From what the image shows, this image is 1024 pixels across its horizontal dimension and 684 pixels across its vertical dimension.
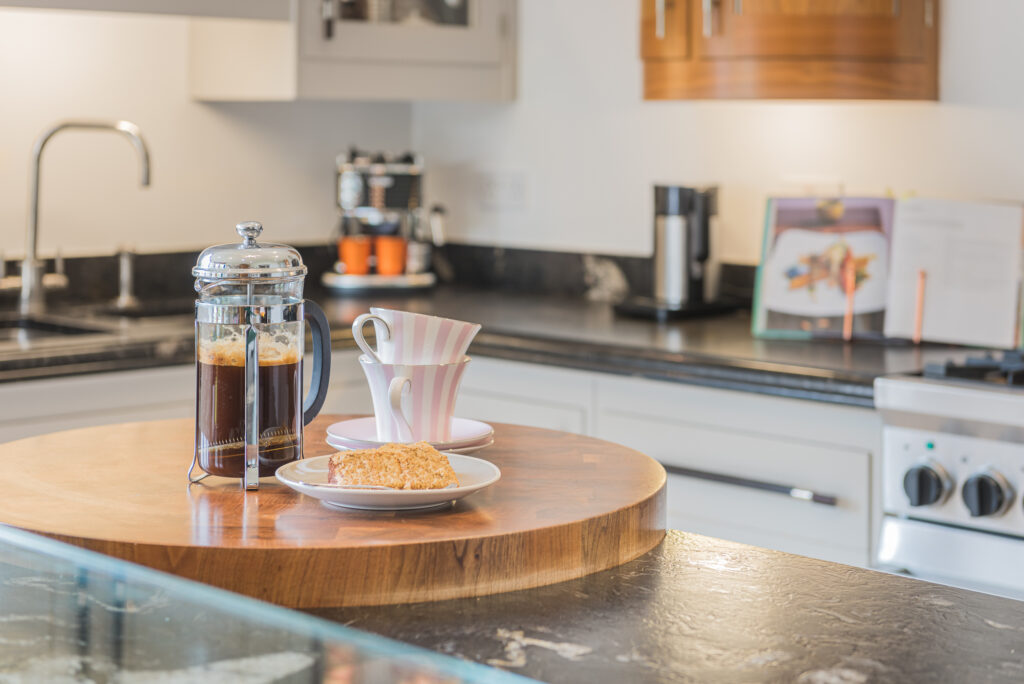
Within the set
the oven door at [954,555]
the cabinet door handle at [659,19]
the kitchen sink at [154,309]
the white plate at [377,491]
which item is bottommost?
the oven door at [954,555]

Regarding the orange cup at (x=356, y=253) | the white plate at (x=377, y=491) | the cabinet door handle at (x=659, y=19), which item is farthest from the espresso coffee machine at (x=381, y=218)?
the white plate at (x=377, y=491)

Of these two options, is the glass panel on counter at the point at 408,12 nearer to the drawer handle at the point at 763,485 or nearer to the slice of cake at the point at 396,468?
the drawer handle at the point at 763,485

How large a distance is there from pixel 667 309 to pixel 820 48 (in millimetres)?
649

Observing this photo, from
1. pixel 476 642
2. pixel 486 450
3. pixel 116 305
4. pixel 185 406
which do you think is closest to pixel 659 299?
pixel 185 406

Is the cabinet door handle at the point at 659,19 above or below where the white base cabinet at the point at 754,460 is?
above

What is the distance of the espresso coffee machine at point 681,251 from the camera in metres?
2.96

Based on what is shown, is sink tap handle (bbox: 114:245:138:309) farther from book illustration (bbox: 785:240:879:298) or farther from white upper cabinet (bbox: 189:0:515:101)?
book illustration (bbox: 785:240:879:298)

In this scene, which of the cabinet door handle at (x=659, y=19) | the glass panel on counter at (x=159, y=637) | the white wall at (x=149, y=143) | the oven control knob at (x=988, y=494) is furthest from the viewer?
the white wall at (x=149, y=143)

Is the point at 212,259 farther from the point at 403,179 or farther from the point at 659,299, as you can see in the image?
the point at 403,179

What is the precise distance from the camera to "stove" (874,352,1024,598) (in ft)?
6.81

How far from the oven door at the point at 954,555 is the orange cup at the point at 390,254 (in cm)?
164

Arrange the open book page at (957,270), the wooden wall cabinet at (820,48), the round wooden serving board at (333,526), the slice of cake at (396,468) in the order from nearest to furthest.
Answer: the round wooden serving board at (333,526)
the slice of cake at (396,468)
the open book page at (957,270)
the wooden wall cabinet at (820,48)

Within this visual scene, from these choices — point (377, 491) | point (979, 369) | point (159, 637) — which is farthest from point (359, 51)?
point (159, 637)

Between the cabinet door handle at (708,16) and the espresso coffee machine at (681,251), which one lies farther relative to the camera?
the espresso coffee machine at (681,251)
